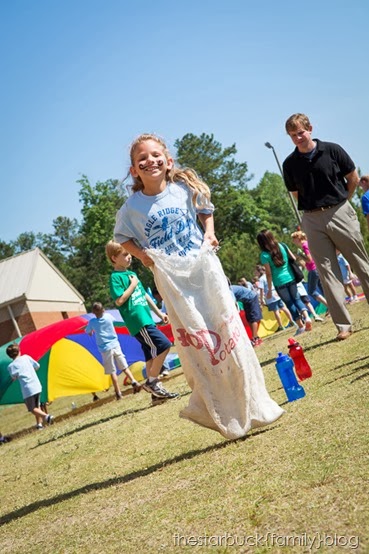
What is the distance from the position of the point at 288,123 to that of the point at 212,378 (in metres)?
4.06

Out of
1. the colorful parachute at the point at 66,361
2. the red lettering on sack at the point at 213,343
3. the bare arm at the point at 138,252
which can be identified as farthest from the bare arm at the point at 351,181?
the colorful parachute at the point at 66,361

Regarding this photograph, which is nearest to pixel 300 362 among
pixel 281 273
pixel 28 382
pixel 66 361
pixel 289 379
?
pixel 289 379

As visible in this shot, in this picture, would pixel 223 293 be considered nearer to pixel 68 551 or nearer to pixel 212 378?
pixel 212 378

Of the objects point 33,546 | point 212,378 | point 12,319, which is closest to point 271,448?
point 212,378

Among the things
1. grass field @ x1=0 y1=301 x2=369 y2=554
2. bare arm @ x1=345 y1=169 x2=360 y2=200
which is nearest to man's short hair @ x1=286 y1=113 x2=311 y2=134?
bare arm @ x1=345 y1=169 x2=360 y2=200

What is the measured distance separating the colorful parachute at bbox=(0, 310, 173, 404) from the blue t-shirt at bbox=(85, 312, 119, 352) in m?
1.53

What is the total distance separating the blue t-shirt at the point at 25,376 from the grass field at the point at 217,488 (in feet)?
20.3

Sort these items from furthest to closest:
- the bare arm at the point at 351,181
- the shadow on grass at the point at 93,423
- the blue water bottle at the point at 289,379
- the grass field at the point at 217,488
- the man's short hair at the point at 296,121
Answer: the shadow on grass at the point at 93,423 → the bare arm at the point at 351,181 → the man's short hair at the point at 296,121 → the blue water bottle at the point at 289,379 → the grass field at the point at 217,488

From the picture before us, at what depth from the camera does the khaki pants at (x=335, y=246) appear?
25.7ft

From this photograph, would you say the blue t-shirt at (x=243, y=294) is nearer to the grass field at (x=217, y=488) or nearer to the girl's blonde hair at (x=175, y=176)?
the grass field at (x=217, y=488)

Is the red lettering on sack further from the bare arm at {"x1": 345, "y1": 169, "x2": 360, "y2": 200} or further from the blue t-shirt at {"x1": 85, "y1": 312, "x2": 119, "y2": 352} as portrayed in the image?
the blue t-shirt at {"x1": 85, "y1": 312, "x2": 119, "y2": 352}

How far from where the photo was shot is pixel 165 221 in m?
5.00

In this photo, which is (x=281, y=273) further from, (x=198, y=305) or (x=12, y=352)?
(x=198, y=305)

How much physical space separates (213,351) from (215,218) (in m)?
68.9
